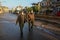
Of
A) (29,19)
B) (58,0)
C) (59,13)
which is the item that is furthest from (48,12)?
(29,19)

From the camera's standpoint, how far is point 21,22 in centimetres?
1644

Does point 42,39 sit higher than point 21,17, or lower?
lower

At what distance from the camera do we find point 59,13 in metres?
56.0

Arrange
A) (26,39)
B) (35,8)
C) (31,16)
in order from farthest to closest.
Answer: (35,8) → (31,16) → (26,39)

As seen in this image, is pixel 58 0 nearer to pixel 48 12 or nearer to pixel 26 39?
pixel 48 12

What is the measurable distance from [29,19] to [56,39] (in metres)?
5.93

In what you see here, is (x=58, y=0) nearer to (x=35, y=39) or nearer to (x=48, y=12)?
(x=48, y=12)

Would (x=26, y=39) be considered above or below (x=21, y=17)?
below

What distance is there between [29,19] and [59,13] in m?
36.8

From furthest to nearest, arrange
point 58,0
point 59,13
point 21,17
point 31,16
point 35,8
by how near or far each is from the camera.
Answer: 1. point 35,8
2. point 58,0
3. point 59,13
4. point 31,16
5. point 21,17

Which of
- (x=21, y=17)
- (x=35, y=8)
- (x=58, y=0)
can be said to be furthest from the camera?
(x=35, y=8)

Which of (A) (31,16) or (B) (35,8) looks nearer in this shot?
(A) (31,16)

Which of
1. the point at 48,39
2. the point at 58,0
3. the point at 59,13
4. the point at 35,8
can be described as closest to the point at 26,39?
the point at 48,39

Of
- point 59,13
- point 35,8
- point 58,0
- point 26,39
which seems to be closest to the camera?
point 26,39
